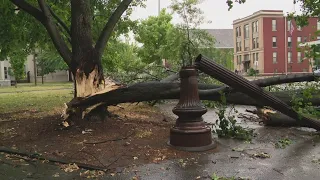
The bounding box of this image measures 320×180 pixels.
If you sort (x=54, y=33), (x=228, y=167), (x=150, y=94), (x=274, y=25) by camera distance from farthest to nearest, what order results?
1. (x=274, y=25)
2. (x=54, y=33)
3. (x=150, y=94)
4. (x=228, y=167)

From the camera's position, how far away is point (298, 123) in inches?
296

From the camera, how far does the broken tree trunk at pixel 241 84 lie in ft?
19.0

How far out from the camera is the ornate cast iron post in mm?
5809

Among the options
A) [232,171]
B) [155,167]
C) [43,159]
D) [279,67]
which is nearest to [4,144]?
[43,159]

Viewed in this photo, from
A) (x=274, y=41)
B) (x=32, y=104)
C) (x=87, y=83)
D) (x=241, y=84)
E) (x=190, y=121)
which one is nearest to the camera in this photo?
(x=190, y=121)

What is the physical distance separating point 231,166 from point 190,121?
1118mm

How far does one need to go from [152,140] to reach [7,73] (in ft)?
146

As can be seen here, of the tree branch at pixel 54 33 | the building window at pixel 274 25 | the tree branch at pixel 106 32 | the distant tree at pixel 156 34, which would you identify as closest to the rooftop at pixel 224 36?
the building window at pixel 274 25

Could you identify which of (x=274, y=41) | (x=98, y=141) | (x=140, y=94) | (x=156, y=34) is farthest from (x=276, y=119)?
(x=274, y=41)

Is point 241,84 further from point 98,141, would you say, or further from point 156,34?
point 156,34

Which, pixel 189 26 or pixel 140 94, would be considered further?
pixel 189 26

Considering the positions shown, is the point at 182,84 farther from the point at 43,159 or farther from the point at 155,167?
the point at 43,159

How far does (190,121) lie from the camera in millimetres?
5867

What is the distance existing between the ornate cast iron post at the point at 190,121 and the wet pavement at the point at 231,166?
324mm
